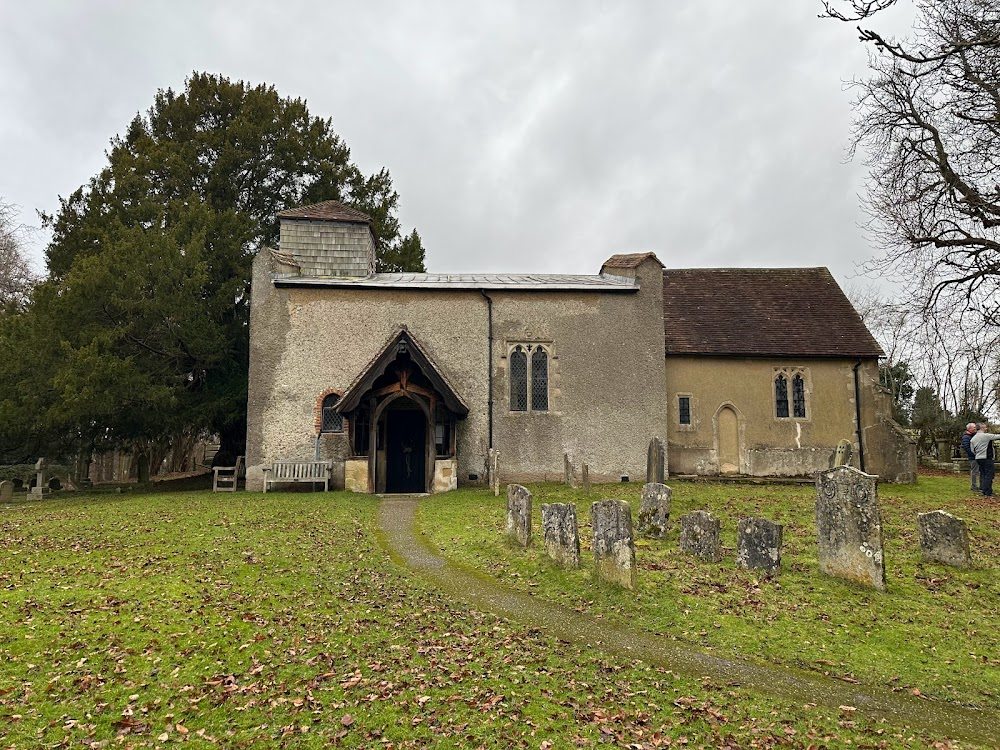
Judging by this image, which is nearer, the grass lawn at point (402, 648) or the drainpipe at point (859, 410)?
the grass lawn at point (402, 648)

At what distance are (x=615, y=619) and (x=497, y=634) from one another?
5.18 ft

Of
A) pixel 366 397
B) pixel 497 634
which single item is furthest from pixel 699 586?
pixel 366 397

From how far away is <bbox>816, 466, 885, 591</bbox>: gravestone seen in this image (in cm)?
866

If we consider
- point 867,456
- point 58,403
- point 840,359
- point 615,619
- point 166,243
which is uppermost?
point 166,243

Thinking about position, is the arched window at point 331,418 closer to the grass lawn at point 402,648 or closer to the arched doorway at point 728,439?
the grass lawn at point 402,648

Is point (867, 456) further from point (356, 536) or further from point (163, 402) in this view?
point (163, 402)

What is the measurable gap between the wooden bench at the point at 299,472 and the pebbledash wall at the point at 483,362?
512 mm

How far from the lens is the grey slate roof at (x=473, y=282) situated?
21031 mm

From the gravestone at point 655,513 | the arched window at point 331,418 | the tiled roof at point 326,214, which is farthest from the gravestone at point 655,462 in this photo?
the tiled roof at point 326,214

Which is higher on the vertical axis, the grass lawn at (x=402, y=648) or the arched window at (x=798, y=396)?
the arched window at (x=798, y=396)

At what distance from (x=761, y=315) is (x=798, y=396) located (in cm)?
351

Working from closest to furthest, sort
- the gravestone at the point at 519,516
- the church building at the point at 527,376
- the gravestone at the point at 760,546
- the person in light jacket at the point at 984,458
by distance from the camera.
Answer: the gravestone at the point at 760,546
the gravestone at the point at 519,516
the person in light jacket at the point at 984,458
the church building at the point at 527,376

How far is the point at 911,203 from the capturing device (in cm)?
1814

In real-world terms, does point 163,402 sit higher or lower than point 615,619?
higher
